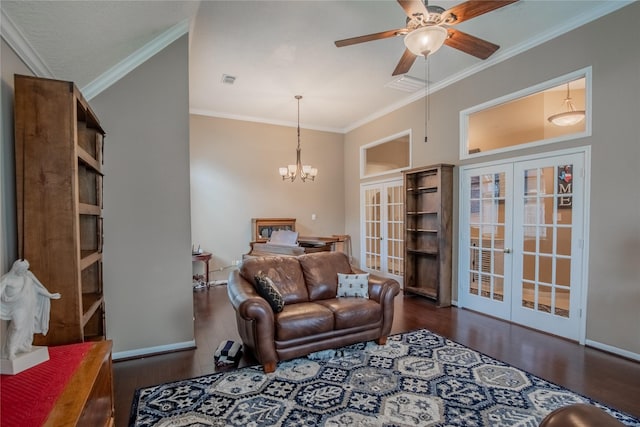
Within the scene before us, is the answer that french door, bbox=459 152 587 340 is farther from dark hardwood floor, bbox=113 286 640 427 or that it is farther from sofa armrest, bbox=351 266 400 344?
sofa armrest, bbox=351 266 400 344

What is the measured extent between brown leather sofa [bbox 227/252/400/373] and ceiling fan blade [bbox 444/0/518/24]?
95.6 inches

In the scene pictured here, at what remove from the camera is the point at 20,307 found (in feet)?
5.06

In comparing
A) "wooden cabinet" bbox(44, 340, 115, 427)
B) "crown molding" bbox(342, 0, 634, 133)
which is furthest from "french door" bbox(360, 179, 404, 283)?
"wooden cabinet" bbox(44, 340, 115, 427)

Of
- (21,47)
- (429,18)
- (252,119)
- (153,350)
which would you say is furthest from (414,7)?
(252,119)

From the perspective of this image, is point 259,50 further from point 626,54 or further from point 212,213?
point 626,54

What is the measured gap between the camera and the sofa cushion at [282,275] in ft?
11.0

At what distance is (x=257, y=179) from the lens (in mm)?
6520

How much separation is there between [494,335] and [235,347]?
280 cm

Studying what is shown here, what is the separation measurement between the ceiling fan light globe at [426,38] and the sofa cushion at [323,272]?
2.36 metres

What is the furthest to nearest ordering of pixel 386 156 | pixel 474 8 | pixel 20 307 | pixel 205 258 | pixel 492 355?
pixel 386 156 → pixel 205 258 → pixel 492 355 → pixel 474 8 → pixel 20 307

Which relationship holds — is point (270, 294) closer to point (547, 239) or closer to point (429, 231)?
point (429, 231)

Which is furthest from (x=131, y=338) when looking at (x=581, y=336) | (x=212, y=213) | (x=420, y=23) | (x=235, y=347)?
(x=581, y=336)

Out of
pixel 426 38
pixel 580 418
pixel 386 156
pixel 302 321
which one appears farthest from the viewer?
pixel 386 156

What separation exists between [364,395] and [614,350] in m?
2.58
